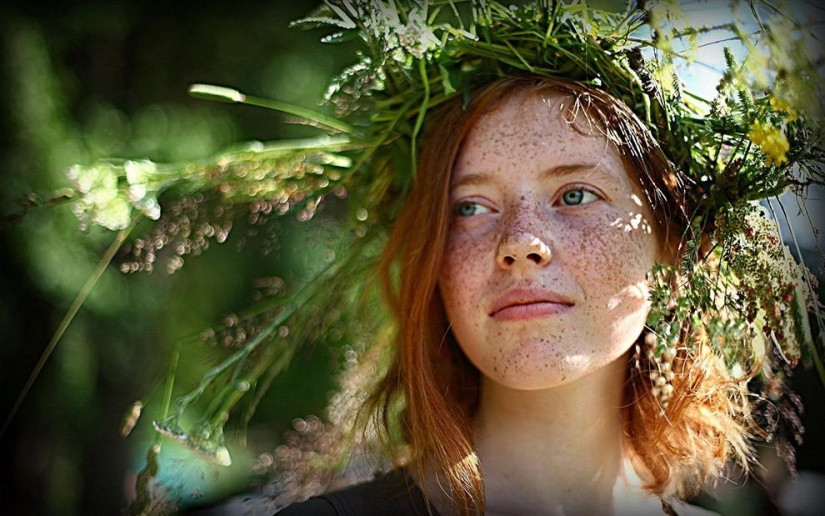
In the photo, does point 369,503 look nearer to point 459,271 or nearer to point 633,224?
point 459,271

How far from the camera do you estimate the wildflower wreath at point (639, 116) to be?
1278 millimetres

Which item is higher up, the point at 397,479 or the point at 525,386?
the point at 525,386

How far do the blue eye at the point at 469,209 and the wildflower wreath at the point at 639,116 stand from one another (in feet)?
0.47

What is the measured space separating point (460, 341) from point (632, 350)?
0.33 meters

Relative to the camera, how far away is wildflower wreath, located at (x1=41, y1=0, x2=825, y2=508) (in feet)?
4.19

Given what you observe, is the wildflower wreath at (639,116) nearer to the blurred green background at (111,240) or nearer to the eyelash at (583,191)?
the eyelash at (583,191)

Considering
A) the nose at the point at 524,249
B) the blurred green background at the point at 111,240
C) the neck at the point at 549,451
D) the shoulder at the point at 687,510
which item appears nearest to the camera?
the nose at the point at 524,249

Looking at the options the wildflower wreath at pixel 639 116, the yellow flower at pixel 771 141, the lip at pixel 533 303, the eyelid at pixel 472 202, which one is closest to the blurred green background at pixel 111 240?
the wildflower wreath at pixel 639 116

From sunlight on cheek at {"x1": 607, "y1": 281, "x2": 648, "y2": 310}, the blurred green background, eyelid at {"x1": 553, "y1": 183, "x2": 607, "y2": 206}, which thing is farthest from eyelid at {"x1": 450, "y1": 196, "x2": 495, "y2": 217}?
the blurred green background

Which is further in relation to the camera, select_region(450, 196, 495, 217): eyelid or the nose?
select_region(450, 196, 495, 217): eyelid

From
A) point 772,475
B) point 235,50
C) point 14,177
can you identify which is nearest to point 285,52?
point 235,50

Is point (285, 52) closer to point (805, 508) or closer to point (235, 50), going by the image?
point (235, 50)

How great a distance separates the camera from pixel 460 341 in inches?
54.6

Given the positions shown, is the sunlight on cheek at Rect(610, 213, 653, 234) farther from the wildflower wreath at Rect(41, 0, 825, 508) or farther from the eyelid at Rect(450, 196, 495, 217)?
the eyelid at Rect(450, 196, 495, 217)
